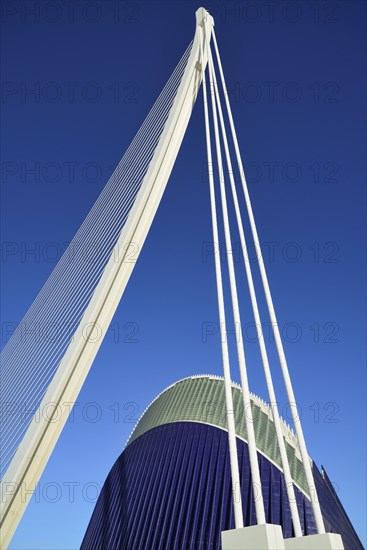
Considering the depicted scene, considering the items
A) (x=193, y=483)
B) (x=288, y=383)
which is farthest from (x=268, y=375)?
(x=193, y=483)

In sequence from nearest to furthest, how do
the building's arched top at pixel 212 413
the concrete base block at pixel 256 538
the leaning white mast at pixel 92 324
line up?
1. the concrete base block at pixel 256 538
2. the leaning white mast at pixel 92 324
3. the building's arched top at pixel 212 413

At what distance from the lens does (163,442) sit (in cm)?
3381

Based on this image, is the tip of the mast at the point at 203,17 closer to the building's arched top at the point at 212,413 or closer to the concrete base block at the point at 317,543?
the concrete base block at the point at 317,543

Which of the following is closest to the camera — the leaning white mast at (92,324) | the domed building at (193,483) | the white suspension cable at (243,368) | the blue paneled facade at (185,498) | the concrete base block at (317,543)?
the concrete base block at (317,543)

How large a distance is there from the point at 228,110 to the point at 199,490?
24166mm

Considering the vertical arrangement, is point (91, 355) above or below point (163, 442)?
below

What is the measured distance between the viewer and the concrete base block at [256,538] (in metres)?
4.55

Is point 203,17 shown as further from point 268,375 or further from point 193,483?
point 193,483

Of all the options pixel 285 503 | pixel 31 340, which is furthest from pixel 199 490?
pixel 31 340

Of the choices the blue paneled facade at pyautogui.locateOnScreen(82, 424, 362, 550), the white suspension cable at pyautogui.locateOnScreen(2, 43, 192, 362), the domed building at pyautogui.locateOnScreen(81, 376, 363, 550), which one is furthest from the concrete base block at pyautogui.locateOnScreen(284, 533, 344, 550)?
the domed building at pyautogui.locateOnScreen(81, 376, 363, 550)

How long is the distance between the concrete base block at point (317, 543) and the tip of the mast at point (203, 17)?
37.3 ft

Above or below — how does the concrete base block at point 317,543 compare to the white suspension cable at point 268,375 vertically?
below

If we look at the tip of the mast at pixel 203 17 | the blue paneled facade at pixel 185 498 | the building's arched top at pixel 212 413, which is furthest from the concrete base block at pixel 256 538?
the building's arched top at pixel 212 413

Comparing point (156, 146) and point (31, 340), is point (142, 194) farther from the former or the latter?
point (31, 340)
